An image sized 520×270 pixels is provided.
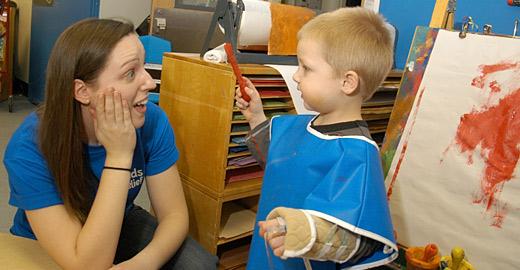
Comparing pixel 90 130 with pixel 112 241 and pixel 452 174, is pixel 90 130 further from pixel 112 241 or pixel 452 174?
pixel 452 174

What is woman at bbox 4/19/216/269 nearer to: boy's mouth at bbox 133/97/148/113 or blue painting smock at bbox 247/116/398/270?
boy's mouth at bbox 133/97/148/113

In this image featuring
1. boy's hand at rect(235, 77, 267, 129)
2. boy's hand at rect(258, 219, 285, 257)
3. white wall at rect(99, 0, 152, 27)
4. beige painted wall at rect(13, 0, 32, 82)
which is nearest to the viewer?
boy's hand at rect(258, 219, 285, 257)

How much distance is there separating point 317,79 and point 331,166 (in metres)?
0.17

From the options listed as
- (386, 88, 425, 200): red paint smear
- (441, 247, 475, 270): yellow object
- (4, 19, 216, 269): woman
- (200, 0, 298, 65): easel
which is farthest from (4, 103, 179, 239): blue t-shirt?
(441, 247, 475, 270): yellow object

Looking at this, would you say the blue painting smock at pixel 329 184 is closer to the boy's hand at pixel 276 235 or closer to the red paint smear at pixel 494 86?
the boy's hand at pixel 276 235

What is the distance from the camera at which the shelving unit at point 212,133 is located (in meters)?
1.37

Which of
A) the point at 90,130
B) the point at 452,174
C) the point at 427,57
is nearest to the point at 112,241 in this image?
the point at 90,130

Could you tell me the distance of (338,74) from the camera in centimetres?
89

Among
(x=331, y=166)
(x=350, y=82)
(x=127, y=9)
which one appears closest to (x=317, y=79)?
(x=350, y=82)

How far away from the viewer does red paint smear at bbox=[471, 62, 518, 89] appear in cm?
121

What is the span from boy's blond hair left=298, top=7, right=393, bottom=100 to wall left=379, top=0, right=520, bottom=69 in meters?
0.90

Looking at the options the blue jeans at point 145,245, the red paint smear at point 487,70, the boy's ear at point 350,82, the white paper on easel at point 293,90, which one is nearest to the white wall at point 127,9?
the white paper on easel at point 293,90

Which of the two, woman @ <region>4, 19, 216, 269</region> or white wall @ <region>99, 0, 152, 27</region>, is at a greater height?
white wall @ <region>99, 0, 152, 27</region>

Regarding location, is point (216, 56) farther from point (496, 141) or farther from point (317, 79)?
point (496, 141)
